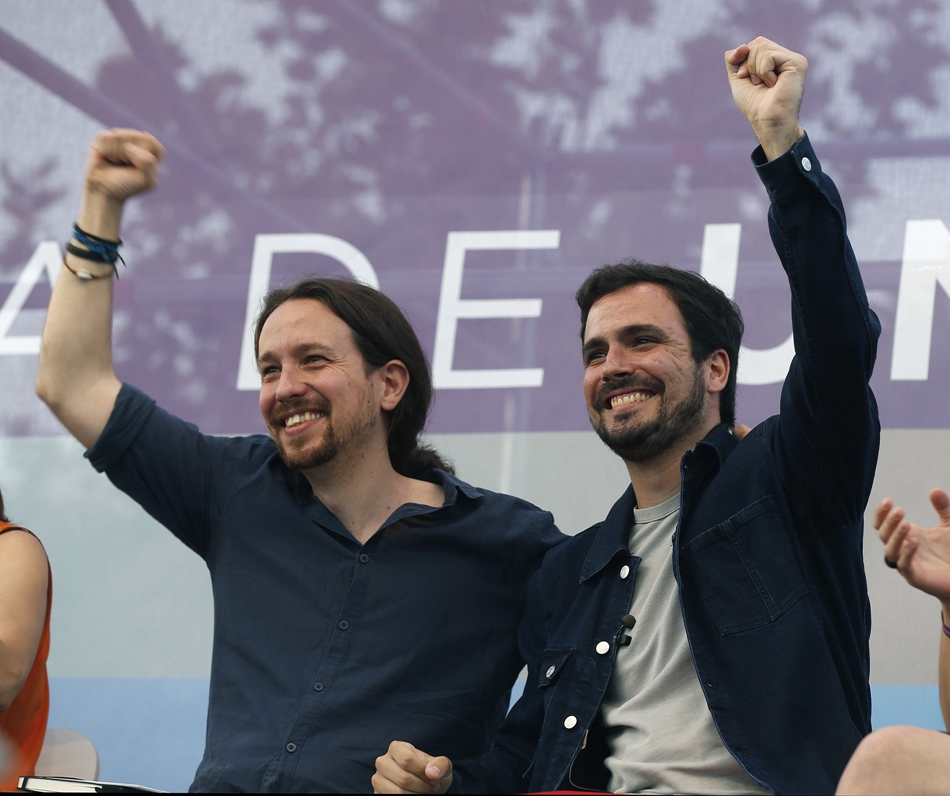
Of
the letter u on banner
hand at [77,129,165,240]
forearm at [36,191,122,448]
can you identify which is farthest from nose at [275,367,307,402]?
the letter u on banner

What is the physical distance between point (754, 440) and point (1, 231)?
204 cm

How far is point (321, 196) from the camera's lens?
2836 millimetres

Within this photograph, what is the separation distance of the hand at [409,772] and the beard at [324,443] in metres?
0.53

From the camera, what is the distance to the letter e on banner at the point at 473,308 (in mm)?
2652

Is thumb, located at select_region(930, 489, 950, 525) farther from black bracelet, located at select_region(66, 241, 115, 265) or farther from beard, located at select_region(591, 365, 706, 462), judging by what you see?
black bracelet, located at select_region(66, 241, 115, 265)

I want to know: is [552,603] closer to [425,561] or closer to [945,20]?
[425,561]

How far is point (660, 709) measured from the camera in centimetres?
165

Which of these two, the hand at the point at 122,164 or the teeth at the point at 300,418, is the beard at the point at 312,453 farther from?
the hand at the point at 122,164

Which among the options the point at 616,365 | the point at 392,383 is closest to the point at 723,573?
the point at 616,365

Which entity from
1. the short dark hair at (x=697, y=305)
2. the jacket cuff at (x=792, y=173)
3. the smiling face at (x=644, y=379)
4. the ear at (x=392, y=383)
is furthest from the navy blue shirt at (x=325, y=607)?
the jacket cuff at (x=792, y=173)

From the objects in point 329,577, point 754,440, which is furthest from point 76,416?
point 754,440

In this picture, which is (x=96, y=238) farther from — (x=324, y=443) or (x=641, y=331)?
(x=641, y=331)

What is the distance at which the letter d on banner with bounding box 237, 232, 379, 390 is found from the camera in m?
2.75

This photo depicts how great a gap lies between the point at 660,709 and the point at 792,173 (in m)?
0.78
